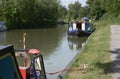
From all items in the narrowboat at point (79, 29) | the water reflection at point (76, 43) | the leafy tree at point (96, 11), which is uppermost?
the leafy tree at point (96, 11)

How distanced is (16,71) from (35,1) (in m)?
64.8

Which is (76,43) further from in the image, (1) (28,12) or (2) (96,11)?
(1) (28,12)

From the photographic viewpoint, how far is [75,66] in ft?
37.3

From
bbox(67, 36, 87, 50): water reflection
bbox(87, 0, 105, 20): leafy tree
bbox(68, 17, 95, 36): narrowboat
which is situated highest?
bbox(87, 0, 105, 20): leafy tree

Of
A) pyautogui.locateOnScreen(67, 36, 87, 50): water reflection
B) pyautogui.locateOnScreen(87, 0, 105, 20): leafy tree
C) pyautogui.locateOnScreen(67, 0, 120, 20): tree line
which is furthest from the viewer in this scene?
pyautogui.locateOnScreen(87, 0, 105, 20): leafy tree

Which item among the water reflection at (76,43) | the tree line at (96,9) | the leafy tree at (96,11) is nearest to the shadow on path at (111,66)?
the tree line at (96,9)

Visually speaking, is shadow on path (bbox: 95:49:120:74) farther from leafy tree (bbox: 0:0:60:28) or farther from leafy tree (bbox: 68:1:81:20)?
leafy tree (bbox: 68:1:81:20)

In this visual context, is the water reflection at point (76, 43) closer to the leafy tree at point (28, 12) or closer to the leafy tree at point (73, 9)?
the leafy tree at point (28, 12)

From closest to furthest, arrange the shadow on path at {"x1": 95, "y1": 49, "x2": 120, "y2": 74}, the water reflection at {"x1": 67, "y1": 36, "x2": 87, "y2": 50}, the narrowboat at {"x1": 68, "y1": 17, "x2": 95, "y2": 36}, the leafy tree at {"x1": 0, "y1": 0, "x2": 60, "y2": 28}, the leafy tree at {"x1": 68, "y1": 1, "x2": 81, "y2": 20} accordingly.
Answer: the shadow on path at {"x1": 95, "y1": 49, "x2": 120, "y2": 74}, the water reflection at {"x1": 67, "y1": 36, "x2": 87, "y2": 50}, the narrowboat at {"x1": 68, "y1": 17, "x2": 95, "y2": 36}, the leafy tree at {"x1": 0, "y1": 0, "x2": 60, "y2": 28}, the leafy tree at {"x1": 68, "y1": 1, "x2": 81, "y2": 20}

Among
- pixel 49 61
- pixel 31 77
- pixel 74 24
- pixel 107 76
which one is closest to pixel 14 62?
pixel 31 77

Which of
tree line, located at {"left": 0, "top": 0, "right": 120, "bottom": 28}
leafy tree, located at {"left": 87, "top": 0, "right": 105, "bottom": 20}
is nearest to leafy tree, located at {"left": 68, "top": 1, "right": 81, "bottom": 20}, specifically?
tree line, located at {"left": 0, "top": 0, "right": 120, "bottom": 28}

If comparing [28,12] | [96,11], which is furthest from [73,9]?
[28,12]

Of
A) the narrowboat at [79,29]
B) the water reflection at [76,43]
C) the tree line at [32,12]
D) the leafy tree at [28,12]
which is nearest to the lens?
the water reflection at [76,43]

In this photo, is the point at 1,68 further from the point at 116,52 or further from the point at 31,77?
the point at 116,52
